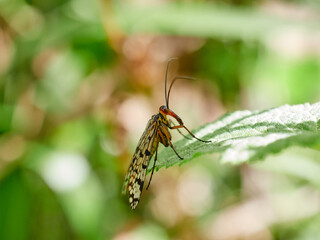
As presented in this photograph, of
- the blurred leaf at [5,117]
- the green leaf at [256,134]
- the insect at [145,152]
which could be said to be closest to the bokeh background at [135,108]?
the blurred leaf at [5,117]

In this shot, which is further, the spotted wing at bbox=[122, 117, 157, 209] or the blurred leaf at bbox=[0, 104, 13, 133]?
the blurred leaf at bbox=[0, 104, 13, 133]

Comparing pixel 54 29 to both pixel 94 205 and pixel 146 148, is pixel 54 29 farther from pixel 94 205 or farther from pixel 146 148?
pixel 146 148

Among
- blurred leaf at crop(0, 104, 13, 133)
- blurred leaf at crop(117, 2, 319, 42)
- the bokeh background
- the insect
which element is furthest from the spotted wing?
blurred leaf at crop(0, 104, 13, 133)

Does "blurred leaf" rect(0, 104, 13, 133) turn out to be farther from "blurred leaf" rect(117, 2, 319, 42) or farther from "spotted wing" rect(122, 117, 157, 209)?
"spotted wing" rect(122, 117, 157, 209)

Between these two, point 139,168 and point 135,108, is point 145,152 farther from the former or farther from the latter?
point 135,108

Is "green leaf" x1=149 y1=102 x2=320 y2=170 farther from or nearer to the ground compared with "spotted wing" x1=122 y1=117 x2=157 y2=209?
farther from the ground

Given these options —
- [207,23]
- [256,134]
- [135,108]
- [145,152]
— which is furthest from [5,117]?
[256,134]
